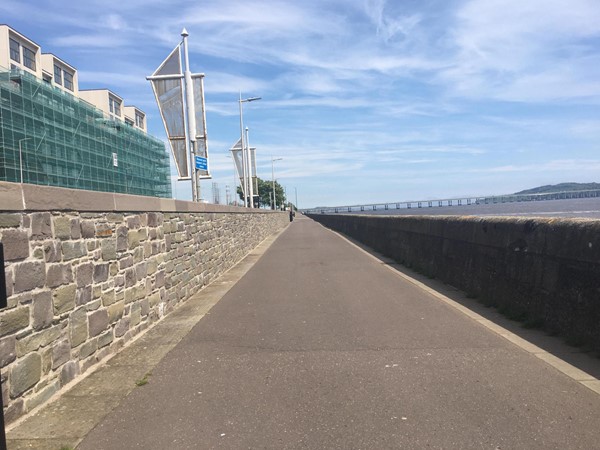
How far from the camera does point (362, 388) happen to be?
458 cm

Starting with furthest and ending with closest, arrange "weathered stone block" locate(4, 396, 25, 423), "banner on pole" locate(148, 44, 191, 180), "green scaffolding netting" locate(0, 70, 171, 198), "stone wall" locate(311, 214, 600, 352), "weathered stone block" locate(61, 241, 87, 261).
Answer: "banner on pole" locate(148, 44, 191, 180), "green scaffolding netting" locate(0, 70, 171, 198), "stone wall" locate(311, 214, 600, 352), "weathered stone block" locate(61, 241, 87, 261), "weathered stone block" locate(4, 396, 25, 423)

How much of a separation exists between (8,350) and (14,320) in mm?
228

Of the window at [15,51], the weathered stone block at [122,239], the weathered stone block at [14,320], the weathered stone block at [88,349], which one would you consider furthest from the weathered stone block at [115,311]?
the window at [15,51]

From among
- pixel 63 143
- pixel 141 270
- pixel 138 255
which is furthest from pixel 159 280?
pixel 63 143

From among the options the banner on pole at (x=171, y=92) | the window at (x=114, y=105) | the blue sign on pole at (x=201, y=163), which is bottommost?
the blue sign on pole at (x=201, y=163)

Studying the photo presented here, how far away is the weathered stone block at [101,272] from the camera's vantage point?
5.59 m

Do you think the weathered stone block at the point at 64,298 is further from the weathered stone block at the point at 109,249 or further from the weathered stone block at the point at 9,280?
the weathered stone block at the point at 109,249

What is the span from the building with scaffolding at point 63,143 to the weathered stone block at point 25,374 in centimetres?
755

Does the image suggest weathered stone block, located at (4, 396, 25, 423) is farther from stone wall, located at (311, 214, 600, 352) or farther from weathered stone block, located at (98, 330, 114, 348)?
stone wall, located at (311, 214, 600, 352)

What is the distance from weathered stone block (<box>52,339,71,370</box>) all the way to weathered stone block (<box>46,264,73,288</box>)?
540 mm

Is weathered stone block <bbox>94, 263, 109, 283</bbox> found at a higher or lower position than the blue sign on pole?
lower

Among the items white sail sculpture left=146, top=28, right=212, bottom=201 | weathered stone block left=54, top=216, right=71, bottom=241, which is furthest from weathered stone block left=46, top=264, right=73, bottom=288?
white sail sculpture left=146, top=28, right=212, bottom=201

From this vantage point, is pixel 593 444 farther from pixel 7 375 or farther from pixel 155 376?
pixel 7 375

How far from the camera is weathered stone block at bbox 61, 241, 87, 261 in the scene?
489cm
